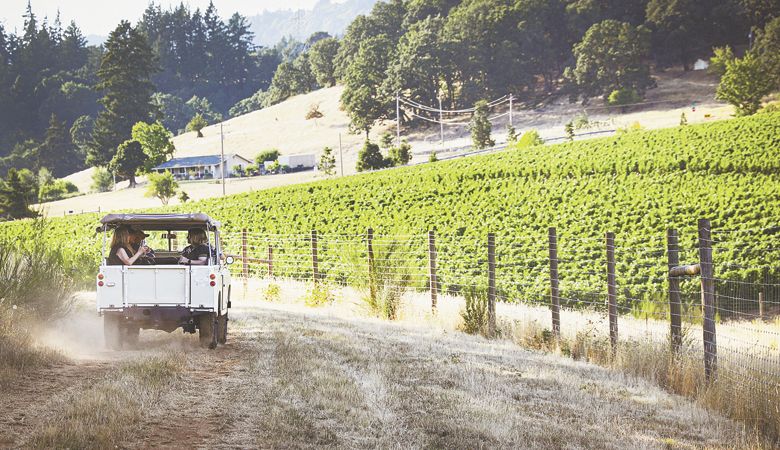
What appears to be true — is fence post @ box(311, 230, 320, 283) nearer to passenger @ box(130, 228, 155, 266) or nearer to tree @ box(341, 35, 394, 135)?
passenger @ box(130, 228, 155, 266)

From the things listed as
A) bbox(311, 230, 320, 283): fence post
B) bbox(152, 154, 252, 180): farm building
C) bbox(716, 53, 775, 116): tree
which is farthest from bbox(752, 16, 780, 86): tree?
bbox(311, 230, 320, 283): fence post

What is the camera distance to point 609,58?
4481 inches

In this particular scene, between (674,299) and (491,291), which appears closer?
(674,299)

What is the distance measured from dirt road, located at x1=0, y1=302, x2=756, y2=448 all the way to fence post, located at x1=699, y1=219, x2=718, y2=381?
2.00ft

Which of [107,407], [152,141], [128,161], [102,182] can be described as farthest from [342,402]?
[152,141]

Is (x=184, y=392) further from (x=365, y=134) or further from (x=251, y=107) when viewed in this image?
(x=251, y=107)

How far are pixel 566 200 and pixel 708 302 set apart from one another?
2981cm

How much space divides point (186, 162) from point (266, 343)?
10498cm

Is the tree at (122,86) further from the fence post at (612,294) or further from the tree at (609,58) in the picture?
the fence post at (612,294)

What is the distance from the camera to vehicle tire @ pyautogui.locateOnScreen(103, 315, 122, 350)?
1120 cm

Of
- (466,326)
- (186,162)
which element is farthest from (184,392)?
(186,162)

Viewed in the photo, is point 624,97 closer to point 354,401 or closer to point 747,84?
point 747,84

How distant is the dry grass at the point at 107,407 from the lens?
20.4ft

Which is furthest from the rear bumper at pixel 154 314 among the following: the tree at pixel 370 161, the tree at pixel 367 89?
the tree at pixel 367 89
